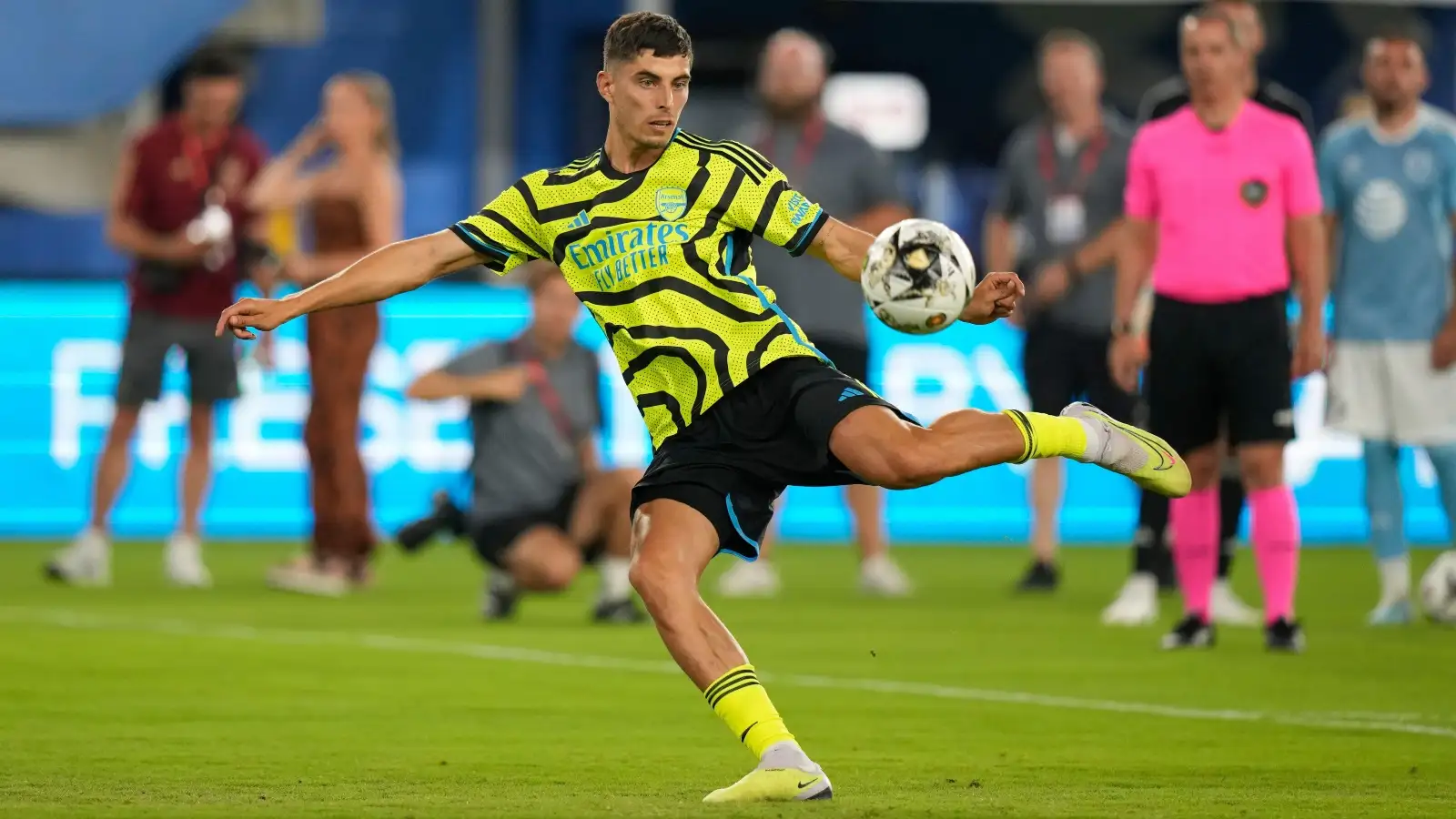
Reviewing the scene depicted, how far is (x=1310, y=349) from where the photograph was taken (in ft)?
31.4

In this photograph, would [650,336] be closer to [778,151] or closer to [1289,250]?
[1289,250]

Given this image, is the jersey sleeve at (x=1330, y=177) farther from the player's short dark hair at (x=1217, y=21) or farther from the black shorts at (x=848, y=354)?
the black shorts at (x=848, y=354)

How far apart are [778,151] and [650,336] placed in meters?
6.05

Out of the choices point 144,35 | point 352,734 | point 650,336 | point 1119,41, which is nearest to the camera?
point 650,336

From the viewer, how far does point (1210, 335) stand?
31.3 ft

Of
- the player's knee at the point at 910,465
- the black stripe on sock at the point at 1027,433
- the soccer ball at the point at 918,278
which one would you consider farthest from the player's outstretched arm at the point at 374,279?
the black stripe on sock at the point at 1027,433

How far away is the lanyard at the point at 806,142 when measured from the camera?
40.3 ft

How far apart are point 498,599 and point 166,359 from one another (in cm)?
281

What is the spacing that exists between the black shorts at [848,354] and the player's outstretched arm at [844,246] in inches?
223

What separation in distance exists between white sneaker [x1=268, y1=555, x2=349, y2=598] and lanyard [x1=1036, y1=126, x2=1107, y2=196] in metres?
4.02

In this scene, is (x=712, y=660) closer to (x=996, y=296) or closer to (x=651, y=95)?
(x=996, y=296)

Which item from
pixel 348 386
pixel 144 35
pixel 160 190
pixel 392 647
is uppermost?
pixel 144 35

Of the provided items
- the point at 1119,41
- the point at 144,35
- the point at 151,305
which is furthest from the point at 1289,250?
the point at 1119,41

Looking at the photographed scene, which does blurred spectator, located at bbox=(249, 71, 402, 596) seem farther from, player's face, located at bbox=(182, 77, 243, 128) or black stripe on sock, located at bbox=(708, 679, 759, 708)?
black stripe on sock, located at bbox=(708, 679, 759, 708)
